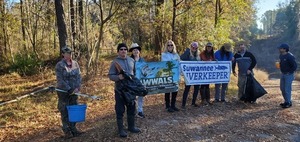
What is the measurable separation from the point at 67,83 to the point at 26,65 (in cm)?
1197

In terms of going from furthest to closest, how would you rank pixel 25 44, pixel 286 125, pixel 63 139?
pixel 25 44 < pixel 286 125 < pixel 63 139

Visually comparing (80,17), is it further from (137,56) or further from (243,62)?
(243,62)

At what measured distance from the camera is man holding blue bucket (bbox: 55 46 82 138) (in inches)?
227

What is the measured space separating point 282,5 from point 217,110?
9949 cm

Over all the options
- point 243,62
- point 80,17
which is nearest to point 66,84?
point 243,62

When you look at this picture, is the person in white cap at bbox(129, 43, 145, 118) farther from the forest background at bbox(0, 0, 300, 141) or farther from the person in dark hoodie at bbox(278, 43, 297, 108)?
the person in dark hoodie at bbox(278, 43, 297, 108)

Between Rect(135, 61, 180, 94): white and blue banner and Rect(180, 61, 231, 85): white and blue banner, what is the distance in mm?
502

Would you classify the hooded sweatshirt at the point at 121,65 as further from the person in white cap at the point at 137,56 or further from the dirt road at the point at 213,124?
the dirt road at the point at 213,124

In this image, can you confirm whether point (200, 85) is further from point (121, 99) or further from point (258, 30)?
→ point (258, 30)

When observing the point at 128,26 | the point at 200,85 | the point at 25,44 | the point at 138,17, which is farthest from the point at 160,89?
the point at 25,44

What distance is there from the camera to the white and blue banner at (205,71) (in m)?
8.12

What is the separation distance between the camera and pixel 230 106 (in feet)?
28.2

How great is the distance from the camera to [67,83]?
5.82 m

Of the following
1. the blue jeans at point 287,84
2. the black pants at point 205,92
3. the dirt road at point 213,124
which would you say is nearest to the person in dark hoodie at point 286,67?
the blue jeans at point 287,84
